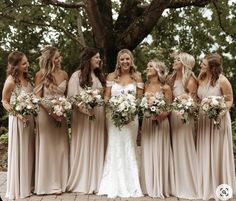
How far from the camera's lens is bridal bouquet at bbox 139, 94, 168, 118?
324 inches

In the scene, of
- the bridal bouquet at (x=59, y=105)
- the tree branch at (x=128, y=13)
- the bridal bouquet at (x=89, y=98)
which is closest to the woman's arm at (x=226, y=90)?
the bridal bouquet at (x=89, y=98)

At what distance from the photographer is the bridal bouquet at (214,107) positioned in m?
8.05

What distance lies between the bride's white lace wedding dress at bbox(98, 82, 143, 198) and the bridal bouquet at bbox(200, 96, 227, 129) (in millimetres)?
1214

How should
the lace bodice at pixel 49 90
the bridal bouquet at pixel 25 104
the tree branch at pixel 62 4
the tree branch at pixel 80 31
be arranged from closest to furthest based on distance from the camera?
the bridal bouquet at pixel 25 104
the lace bodice at pixel 49 90
the tree branch at pixel 62 4
the tree branch at pixel 80 31

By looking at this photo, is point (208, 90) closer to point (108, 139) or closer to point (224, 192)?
point (224, 192)

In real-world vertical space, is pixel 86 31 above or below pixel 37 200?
above

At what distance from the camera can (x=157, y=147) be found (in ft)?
28.2

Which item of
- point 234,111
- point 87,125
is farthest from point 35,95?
point 234,111

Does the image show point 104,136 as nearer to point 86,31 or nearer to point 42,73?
point 42,73

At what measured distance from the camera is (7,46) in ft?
54.0

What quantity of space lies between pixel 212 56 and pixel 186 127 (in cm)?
122

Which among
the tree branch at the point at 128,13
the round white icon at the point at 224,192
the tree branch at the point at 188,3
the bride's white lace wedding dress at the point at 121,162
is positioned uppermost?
the tree branch at the point at 188,3

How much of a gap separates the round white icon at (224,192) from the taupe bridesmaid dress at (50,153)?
8.22 ft

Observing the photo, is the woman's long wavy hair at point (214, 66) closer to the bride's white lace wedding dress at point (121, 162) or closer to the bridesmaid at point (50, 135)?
the bride's white lace wedding dress at point (121, 162)
